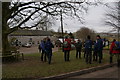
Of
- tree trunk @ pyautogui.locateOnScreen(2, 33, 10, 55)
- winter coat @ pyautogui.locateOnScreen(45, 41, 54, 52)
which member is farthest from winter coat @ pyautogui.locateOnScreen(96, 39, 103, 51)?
tree trunk @ pyautogui.locateOnScreen(2, 33, 10, 55)

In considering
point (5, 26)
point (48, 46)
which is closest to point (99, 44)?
point (48, 46)

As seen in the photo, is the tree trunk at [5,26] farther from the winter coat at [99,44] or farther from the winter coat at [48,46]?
the winter coat at [99,44]

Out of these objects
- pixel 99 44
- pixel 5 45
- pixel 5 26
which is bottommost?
pixel 5 45

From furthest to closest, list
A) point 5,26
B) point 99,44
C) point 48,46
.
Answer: point 5,26 < point 99,44 < point 48,46

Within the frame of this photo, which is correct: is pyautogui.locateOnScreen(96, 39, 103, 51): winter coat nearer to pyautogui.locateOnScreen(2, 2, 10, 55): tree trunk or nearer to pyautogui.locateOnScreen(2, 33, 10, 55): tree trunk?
pyautogui.locateOnScreen(2, 2, 10, 55): tree trunk

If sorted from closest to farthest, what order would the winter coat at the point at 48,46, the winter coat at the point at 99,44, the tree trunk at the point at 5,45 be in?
the winter coat at the point at 48,46
the winter coat at the point at 99,44
the tree trunk at the point at 5,45

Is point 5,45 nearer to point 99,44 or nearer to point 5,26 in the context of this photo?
point 5,26

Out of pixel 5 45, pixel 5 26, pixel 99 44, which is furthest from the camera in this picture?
pixel 5 45

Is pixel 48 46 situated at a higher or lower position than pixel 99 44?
lower

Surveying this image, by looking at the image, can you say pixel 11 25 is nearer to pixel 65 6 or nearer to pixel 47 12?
pixel 47 12

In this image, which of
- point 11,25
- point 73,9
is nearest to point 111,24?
point 73,9

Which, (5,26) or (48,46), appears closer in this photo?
(48,46)

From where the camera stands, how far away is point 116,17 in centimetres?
3000

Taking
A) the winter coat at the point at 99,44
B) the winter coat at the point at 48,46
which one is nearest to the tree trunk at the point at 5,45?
the winter coat at the point at 48,46
